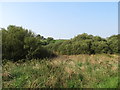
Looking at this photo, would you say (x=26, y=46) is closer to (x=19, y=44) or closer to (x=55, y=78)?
(x=19, y=44)

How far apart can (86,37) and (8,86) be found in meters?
13.3

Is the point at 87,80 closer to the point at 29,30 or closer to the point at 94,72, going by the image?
the point at 94,72

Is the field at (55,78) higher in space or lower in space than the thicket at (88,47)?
lower

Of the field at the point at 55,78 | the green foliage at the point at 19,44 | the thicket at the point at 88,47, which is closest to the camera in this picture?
the field at the point at 55,78

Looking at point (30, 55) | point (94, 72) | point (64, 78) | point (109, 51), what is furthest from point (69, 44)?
point (64, 78)

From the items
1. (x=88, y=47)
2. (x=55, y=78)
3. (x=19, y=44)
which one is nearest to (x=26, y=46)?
(x=19, y=44)

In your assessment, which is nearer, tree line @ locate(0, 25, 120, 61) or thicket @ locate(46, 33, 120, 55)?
tree line @ locate(0, 25, 120, 61)

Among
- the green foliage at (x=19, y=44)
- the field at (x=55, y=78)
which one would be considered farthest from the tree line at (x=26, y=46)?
the field at (x=55, y=78)

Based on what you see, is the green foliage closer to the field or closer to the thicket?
the thicket

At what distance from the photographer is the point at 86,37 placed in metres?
17.9

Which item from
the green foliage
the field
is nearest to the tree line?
the green foliage

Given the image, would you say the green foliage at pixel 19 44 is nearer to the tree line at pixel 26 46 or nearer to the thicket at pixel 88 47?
the tree line at pixel 26 46

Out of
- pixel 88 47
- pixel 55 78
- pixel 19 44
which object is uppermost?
pixel 19 44

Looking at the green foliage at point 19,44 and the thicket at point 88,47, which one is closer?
the green foliage at point 19,44
